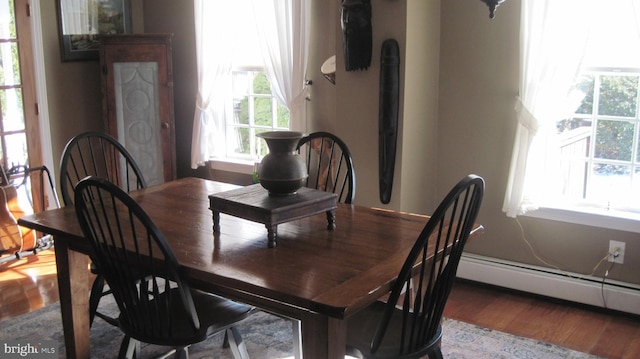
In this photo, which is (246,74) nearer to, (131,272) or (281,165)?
(281,165)

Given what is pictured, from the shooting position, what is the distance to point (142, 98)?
472cm

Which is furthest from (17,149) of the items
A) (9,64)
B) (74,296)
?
(74,296)

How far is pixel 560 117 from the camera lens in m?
3.40

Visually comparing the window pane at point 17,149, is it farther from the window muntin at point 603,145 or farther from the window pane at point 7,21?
the window muntin at point 603,145

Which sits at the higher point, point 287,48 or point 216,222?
point 287,48

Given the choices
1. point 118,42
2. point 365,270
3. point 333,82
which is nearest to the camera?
point 365,270

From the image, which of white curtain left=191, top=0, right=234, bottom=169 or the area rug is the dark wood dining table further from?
white curtain left=191, top=0, right=234, bottom=169

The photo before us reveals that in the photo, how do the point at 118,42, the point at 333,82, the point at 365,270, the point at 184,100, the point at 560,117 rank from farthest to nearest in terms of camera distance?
the point at 184,100, the point at 118,42, the point at 333,82, the point at 560,117, the point at 365,270

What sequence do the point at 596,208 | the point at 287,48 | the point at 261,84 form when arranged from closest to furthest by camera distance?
1. the point at 596,208
2. the point at 287,48
3. the point at 261,84

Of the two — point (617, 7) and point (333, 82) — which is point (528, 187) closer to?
point (617, 7)

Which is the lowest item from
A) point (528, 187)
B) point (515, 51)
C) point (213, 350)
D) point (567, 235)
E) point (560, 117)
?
point (213, 350)

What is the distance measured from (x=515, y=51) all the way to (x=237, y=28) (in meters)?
1.99

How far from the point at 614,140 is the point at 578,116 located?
0.22m

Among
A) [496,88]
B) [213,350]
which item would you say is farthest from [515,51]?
[213,350]
